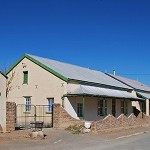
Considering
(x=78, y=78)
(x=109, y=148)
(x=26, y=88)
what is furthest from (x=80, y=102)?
(x=109, y=148)

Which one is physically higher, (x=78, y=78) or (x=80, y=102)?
(x=78, y=78)

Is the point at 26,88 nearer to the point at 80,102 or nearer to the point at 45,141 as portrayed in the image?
the point at 80,102

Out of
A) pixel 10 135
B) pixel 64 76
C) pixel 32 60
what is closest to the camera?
pixel 10 135

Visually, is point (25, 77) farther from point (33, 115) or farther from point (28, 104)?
point (33, 115)

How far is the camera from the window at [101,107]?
33506 mm

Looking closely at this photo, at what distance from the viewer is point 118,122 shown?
31484mm

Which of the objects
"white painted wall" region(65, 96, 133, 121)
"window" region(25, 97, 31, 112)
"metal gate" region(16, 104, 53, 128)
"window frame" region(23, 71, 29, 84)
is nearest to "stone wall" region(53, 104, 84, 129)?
"white painted wall" region(65, 96, 133, 121)

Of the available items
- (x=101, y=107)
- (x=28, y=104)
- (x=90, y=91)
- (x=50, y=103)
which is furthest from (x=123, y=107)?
(x=28, y=104)

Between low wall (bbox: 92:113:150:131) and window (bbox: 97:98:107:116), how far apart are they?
2062 millimetres

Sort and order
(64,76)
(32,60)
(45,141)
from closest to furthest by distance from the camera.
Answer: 1. (45,141)
2. (64,76)
3. (32,60)

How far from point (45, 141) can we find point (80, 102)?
11.5 m

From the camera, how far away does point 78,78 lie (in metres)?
31.1

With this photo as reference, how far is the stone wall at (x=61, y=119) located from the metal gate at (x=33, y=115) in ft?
7.30

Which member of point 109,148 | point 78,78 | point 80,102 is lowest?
point 109,148
